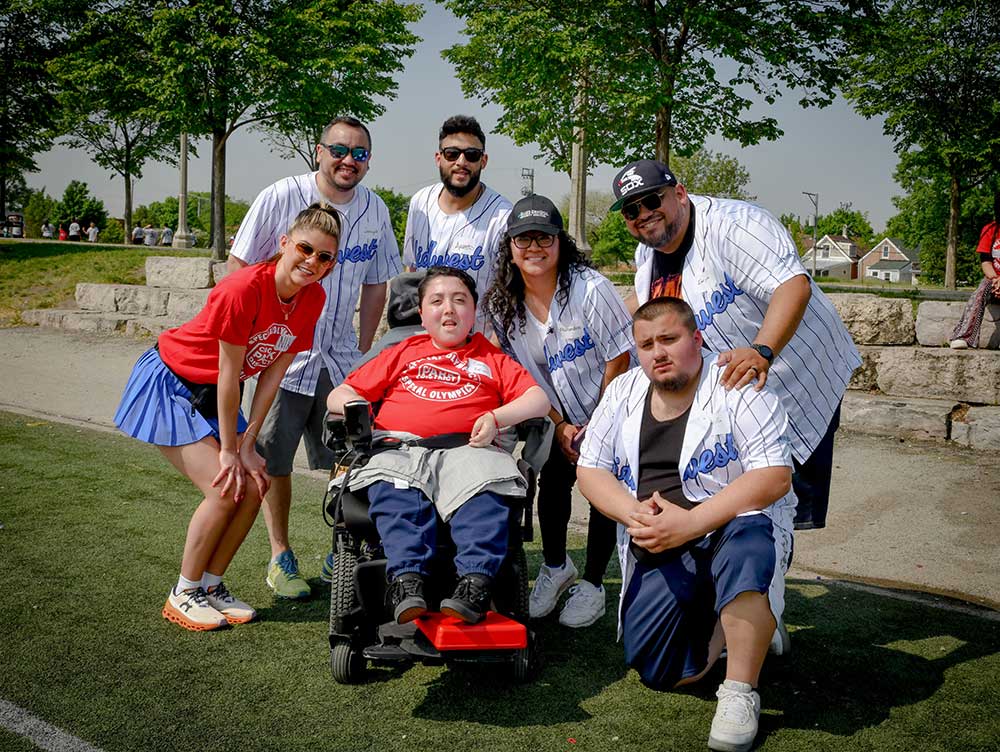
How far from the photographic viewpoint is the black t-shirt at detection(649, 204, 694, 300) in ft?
11.1

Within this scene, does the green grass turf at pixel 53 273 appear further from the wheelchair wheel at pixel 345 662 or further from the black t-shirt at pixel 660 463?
the black t-shirt at pixel 660 463

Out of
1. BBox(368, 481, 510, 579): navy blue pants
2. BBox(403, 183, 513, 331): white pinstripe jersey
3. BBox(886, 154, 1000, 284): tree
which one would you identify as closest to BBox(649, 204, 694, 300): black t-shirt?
BBox(403, 183, 513, 331): white pinstripe jersey

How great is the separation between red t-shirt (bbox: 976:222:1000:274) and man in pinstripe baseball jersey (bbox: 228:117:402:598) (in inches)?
237

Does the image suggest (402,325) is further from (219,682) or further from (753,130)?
(753,130)

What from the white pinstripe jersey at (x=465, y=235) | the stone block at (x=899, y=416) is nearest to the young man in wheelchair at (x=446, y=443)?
the white pinstripe jersey at (x=465, y=235)

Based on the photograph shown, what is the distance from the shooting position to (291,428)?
13.4 ft

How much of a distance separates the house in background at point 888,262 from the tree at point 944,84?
7195cm

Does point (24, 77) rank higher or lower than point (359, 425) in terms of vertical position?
higher

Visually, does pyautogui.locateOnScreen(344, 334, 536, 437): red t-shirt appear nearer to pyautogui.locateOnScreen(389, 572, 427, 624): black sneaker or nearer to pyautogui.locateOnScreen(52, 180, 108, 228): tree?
pyautogui.locateOnScreen(389, 572, 427, 624): black sneaker

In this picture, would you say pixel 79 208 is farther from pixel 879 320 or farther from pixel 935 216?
pixel 879 320

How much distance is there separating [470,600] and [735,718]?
86 centimetres

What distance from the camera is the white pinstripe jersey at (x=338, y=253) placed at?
402 centimetres

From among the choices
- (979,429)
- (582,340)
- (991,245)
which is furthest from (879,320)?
(582,340)

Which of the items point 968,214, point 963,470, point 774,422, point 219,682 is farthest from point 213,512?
point 968,214
